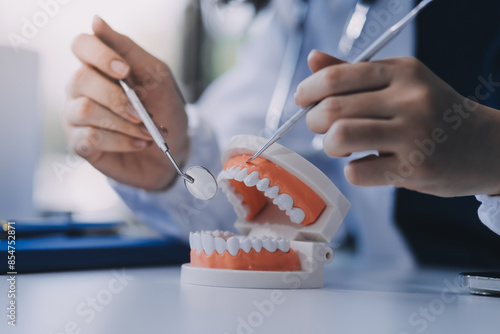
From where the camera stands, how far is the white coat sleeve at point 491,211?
63cm

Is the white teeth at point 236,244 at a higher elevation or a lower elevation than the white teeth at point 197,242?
higher

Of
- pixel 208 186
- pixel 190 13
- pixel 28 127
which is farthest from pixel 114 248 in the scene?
pixel 190 13

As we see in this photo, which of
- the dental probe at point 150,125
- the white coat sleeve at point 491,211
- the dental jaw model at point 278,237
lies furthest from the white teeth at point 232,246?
the white coat sleeve at point 491,211

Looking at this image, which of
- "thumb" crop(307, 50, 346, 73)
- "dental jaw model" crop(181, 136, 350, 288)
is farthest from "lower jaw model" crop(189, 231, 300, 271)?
"thumb" crop(307, 50, 346, 73)

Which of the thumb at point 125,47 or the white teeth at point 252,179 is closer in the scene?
the white teeth at point 252,179

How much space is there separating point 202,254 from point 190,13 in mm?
1762

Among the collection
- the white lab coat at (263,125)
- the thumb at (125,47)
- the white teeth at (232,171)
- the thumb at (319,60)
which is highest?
the thumb at (319,60)

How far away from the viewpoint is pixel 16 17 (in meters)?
1.25

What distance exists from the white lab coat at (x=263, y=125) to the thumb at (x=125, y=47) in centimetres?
21

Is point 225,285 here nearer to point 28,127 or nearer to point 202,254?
point 202,254

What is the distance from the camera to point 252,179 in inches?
22.6

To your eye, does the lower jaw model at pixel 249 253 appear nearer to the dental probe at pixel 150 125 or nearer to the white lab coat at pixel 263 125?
the dental probe at pixel 150 125

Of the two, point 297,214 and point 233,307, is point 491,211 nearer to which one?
point 297,214

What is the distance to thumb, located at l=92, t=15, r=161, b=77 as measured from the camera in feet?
2.35
